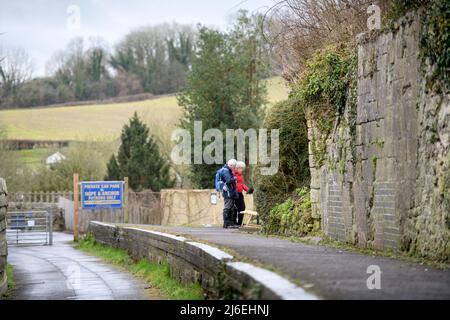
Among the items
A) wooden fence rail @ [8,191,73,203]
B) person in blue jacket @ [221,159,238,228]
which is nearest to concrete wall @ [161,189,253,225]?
person in blue jacket @ [221,159,238,228]

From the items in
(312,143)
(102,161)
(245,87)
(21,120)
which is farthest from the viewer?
(21,120)

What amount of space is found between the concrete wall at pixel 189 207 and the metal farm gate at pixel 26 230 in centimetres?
484

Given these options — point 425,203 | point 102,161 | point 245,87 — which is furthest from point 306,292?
point 102,161

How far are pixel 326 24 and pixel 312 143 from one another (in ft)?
9.83

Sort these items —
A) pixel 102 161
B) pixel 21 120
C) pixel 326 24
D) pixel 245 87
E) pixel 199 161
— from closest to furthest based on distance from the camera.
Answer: pixel 326 24
pixel 199 161
pixel 245 87
pixel 102 161
pixel 21 120

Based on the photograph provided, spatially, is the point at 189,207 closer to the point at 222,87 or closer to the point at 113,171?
the point at 222,87

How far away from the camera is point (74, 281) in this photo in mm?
15781

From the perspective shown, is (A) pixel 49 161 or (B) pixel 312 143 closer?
(B) pixel 312 143

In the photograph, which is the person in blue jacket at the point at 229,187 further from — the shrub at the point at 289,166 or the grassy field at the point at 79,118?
the grassy field at the point at 79,118

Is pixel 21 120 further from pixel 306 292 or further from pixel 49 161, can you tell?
pixel 306 292

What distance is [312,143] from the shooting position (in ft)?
50.7

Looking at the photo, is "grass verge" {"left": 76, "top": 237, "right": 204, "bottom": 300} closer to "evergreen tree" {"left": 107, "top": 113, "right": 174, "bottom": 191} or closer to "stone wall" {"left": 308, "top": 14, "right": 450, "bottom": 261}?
Result: "stone wall" {"left": 308, "top": 14, "right": 450, "bottom": 261}

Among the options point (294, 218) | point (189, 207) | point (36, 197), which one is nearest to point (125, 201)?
point (189, 207)
